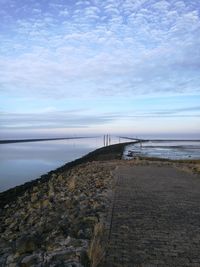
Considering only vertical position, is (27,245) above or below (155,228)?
below

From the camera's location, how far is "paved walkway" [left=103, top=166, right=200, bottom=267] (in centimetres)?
532

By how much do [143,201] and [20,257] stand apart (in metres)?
4.79

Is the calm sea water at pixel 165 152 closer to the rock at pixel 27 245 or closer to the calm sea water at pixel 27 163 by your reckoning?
the calm sea water at pixel 27 163

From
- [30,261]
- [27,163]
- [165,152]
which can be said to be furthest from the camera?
[165,152]

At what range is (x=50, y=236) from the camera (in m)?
6.85

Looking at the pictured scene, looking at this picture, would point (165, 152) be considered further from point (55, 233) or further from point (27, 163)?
point (55, 233)

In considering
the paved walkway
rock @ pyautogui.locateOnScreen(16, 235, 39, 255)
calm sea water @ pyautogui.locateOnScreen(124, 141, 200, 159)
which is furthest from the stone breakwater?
calm sea water @ pyautogui.locateOnScreen(124, 141, 200, 159)

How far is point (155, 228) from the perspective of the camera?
7.05 meters

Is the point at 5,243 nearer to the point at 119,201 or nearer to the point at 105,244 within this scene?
the point at 105,244

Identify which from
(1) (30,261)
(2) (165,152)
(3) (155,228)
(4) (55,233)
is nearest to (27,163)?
(2) (165,152)

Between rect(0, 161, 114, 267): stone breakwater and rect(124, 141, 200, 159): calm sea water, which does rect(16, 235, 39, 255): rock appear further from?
rect(124, 141, 200, 159): calm sea water

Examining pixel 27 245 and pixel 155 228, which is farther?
pixel 155 228

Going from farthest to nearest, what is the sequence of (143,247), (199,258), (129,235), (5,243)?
(5,243) < (129,235) < (143,247) < (199,258)

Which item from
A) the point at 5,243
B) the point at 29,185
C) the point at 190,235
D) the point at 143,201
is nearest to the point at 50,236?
the point at 5,243
